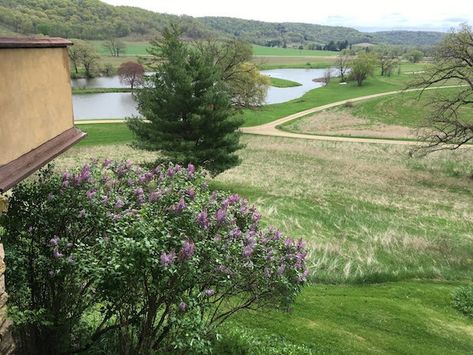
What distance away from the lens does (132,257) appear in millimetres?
4750

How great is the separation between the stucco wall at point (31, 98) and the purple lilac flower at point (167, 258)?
2101mm

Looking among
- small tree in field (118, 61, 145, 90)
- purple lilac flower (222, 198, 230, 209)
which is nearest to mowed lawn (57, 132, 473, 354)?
purple lilac flower (222, 198, 230, 209)

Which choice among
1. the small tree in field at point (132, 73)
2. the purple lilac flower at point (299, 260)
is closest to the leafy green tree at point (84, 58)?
the small tree in field at point (132, 73)

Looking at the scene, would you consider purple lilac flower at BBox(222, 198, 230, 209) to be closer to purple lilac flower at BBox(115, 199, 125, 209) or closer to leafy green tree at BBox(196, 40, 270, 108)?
purple lilac flower at BBox(115, 199, 125, 209)

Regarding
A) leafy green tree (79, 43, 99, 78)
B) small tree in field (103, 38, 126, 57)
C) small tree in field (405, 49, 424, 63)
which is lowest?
leafy green tree (79, 43, 99, 78)

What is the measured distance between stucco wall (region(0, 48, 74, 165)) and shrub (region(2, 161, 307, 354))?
0.80m

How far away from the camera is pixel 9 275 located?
5625mm

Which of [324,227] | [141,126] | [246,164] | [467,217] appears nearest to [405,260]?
[324,227]

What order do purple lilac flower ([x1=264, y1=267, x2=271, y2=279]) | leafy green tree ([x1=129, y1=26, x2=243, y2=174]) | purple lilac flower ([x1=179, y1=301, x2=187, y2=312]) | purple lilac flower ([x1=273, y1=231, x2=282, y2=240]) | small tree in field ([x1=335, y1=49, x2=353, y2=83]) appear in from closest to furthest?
purple lilac flower ([x1=179, y1=301, x2=187, y2=312])
purple lilac flower ([x1=264, y1=267, x2=271, y2=279])
purple lilac flower ([x1=273, y1=231, x2=282, y2=240])
leafy green tree ([x1=129, y1=26, x2=243, y2=174])
small tree in field ([x1=335, y1=49, x2=353, y2=83])

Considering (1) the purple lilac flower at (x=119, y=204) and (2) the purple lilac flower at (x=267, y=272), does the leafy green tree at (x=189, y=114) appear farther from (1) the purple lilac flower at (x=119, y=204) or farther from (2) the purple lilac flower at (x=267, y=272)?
(2) the purple lilac flower at (x=267, y=272)

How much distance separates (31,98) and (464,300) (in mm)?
12666

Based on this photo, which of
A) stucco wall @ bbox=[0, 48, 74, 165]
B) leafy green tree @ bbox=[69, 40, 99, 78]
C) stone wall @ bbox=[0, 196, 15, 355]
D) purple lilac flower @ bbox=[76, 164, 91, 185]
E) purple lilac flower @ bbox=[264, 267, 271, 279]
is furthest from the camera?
leafy green tree @ bbox=[69, 40, 99, 78]

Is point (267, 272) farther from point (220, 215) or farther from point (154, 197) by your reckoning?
point (154, 197)

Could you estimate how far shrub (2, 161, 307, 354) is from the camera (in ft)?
16.5
